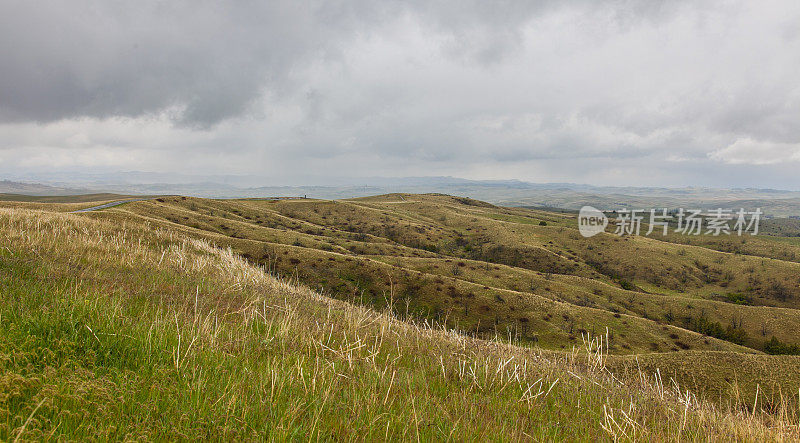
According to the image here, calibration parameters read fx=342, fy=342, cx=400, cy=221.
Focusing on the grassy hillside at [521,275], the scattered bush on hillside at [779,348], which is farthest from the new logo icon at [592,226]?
the scattered bush on hillside at [779,348]

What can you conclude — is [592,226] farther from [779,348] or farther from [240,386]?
[240,386]

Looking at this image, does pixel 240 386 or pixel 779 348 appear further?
pixel 779 348

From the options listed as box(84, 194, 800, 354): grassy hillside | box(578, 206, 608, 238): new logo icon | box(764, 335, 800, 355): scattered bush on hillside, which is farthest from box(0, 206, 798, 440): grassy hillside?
box(578, 206, 608, 238): new logo icon

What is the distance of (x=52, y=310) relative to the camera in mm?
4953

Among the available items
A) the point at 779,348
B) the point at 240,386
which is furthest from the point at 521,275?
the point at 240,386

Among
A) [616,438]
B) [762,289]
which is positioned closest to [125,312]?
[616,438]

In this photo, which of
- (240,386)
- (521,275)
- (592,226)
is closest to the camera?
(240,386)

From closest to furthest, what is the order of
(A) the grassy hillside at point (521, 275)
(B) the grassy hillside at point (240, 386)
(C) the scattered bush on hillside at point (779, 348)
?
(B) the grassy hillside at point (240, 386) < (A) the grassy hillside at point (521, 275) < (C) the scattered bush on hillside at point (779, 348)

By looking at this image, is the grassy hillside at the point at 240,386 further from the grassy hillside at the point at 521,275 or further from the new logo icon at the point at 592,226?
the new logo icon at the point at 592,226

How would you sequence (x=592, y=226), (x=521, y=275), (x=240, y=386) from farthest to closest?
(x=592, y=226)
(x=521, y=275)
(x=240, y=386)

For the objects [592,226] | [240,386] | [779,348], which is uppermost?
[240,386]

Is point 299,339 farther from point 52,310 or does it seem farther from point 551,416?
point 551,416

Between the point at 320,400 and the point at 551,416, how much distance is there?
325 cm

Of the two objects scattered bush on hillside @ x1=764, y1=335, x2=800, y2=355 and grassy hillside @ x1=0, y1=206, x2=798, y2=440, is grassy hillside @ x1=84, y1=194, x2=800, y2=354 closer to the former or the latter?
scattered bush on hillside @ x1=764, y1=335, x2=800, y2=355
